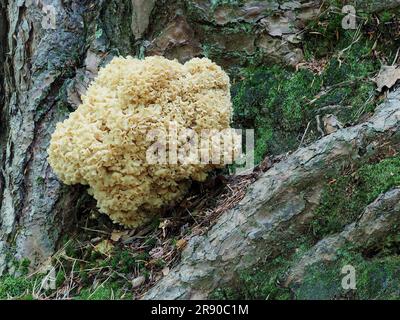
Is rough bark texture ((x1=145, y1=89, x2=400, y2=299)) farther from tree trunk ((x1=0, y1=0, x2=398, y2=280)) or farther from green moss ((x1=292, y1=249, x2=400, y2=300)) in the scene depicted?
tree trunk ((x1=0, y1=0, x2=398, y2=280))

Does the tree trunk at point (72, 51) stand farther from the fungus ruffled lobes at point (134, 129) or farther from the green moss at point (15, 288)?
the fungus ruffled lobes at point (134, 129)

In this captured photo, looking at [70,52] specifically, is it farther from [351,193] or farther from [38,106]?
[351,193]

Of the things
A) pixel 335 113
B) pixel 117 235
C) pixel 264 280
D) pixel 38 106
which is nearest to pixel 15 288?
pixel 117 235

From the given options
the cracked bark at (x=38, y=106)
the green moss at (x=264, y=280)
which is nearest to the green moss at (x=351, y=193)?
the green moss at (x=264, y=280)

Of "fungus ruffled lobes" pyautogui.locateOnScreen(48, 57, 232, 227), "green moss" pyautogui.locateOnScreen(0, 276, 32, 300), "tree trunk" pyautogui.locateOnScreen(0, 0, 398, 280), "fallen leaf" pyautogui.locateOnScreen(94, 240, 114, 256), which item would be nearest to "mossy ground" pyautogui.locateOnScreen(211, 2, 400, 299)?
"tree trunk" pyautogui.locateOnScreen(0, 0, 398, 280)
